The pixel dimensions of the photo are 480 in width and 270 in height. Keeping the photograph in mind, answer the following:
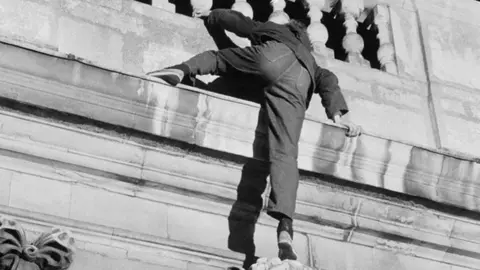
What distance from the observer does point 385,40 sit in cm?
1038

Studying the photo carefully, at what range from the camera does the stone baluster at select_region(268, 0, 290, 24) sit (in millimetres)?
9961

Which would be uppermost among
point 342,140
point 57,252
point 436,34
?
point 436,34

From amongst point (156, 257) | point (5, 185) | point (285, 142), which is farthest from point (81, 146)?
point (285, 142)

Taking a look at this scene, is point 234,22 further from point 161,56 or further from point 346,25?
point 346,25

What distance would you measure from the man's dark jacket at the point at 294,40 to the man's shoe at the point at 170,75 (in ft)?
2.59

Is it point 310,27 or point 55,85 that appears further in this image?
point 310,27

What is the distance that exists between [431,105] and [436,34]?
759 mm

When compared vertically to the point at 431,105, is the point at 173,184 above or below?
below

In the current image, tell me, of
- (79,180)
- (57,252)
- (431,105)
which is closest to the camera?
A: (57,252)

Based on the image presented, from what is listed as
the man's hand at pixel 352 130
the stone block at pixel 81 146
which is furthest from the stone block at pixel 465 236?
the stone block at pixel 81 146

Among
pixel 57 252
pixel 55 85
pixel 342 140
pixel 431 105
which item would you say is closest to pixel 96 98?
pixel 55 85

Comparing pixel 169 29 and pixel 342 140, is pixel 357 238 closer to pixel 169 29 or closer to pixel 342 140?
pixel 342 140

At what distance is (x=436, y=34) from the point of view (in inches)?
415

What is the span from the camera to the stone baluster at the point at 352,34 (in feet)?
33.5
